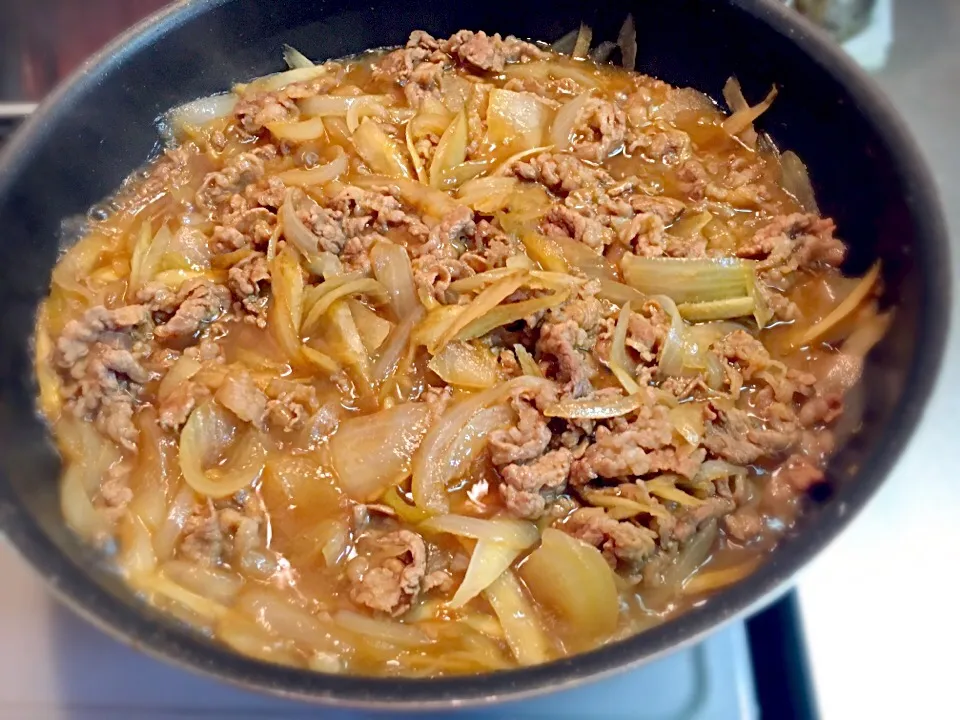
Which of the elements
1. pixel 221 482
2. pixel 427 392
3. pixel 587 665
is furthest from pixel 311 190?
pixel 587 665

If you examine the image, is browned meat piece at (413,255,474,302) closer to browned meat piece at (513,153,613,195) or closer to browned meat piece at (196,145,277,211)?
browned meat piece at (513,153,613,195)

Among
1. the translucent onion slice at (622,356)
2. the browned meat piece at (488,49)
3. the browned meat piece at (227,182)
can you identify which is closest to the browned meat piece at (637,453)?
the translucent onion slice at (622,356)

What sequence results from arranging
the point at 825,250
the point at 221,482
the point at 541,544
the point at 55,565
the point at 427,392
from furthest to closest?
the point at 825,250
the point at 427,392
the point at 221,482
the point at 541,544
the point at 55,565

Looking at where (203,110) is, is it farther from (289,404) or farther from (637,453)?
(637,453)

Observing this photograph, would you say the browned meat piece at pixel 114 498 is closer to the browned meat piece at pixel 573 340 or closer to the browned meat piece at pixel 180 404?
the browned meat piece at pixel 180 404

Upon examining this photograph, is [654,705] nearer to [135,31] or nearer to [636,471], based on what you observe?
[636,471]

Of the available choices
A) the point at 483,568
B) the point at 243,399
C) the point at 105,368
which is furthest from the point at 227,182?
the point at 483,568
